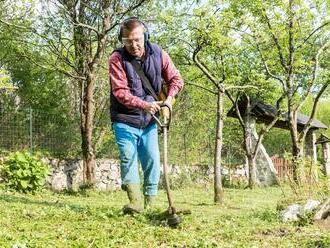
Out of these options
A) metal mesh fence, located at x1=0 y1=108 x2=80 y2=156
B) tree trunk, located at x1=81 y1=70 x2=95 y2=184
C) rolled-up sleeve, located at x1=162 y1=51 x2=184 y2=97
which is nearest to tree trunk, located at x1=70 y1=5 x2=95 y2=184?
tree trunk, located at x1=81 y1=70 x2=95 y2=184

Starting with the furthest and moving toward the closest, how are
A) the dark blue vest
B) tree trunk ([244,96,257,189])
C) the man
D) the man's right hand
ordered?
tree trunk ([244,96,257,189]) < the dark blue vest < the man < the man's right hand

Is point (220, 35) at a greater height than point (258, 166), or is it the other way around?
point (220, 35)

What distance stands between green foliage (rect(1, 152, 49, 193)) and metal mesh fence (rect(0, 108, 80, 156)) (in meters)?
0.70

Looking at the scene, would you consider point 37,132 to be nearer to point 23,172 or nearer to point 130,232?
point 23,172

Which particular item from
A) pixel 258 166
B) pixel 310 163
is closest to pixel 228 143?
pixel 258 166

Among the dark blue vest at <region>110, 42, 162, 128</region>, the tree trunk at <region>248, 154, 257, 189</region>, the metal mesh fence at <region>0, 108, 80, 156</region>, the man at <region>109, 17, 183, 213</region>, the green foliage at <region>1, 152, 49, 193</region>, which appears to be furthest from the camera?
the tree trunk at <region>248, 154, 257, 189</region>

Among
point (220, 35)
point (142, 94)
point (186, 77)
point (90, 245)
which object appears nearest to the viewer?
point (90, 245)

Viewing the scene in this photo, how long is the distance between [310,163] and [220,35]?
486 cm

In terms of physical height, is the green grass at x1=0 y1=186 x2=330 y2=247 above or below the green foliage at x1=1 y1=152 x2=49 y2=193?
below

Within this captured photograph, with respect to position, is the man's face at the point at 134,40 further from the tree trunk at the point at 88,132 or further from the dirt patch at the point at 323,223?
the tree trunk at the point at 88,132

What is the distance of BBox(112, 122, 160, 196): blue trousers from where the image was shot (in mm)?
5484

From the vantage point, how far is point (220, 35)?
1309 centimetres

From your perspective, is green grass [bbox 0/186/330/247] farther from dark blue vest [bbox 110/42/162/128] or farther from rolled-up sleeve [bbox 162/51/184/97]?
rolled-up sleeve [bbox 162/51/184/97]

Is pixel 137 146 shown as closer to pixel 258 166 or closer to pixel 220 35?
pixel 220 35
